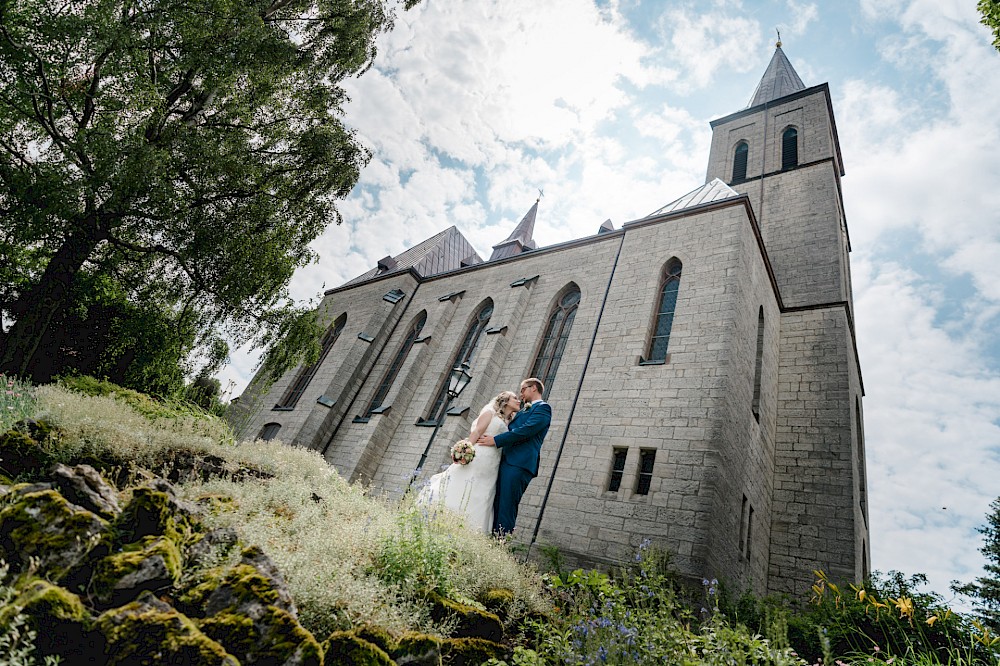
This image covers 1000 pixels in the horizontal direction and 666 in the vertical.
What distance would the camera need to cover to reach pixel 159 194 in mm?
7613

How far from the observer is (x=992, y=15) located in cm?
584

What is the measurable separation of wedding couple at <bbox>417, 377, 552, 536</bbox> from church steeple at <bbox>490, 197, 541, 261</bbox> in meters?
15.5

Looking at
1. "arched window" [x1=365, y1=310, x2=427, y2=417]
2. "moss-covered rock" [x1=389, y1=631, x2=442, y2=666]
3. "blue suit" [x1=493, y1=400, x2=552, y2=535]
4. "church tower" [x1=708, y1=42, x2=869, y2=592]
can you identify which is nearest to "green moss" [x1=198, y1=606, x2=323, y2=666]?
"moss-covered rock" [x1=389, y1=631, x2=442, y2=666]

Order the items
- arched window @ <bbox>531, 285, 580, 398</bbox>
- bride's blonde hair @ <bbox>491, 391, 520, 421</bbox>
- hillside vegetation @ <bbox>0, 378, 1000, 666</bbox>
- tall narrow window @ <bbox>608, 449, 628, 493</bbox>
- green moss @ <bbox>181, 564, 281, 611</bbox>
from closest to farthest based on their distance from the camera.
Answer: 1. hillside vegetation @ <bbox>0, 378, 1000, 666</bbox>
2. green moss @ <bbox>181, 564, 281, 611</bbox>
3. bride's blonde hair @ <bbox>491, 391, 520, 421</bbox>
4. tall narrow window @ <bbox>608, 449, 628, 493</bbox>
5. arched window @ <bbox>531, 285, 580, 398</bbox>

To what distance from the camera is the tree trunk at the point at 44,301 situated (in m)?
7.02

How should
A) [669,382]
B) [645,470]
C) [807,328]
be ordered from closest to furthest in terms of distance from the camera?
[645,470] < [669,382] < [807,328]

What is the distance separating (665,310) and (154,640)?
34.7ft

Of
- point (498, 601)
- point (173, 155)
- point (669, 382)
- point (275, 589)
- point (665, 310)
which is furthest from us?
point (665, 310)

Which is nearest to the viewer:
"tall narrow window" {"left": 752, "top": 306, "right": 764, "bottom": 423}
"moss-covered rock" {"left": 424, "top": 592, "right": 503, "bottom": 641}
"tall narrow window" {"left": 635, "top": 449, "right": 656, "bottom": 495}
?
"moss-covered rock" {"left": 424, "top": 592, "right": 503, "bottom": 641}

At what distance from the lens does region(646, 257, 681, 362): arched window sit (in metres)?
10.4

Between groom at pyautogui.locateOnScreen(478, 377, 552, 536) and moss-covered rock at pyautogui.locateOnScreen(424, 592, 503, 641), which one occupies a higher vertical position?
groom at pyautogui.locateOnScreen(478, 377, 552, 536)

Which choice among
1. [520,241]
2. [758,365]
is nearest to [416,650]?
[758,365]

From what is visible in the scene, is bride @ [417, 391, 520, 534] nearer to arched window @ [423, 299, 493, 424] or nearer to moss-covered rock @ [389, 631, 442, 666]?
moss-covered rock @ [389, 631, 442, 666]

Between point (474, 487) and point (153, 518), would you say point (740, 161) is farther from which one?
point (153, 518)
